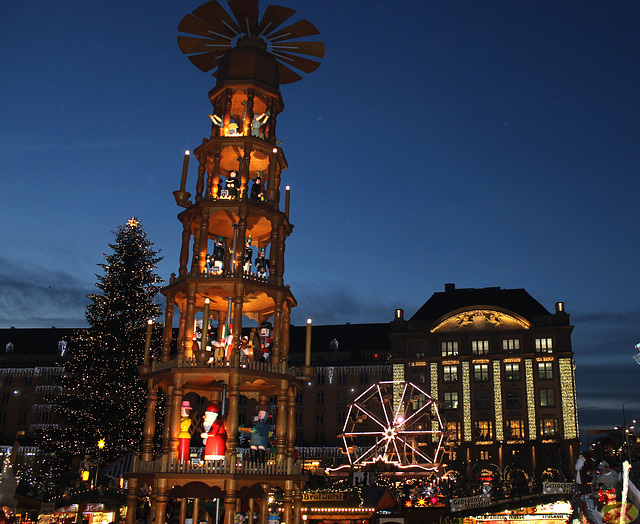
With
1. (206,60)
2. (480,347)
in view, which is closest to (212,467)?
(206,60)

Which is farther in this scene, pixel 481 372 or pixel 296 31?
pixel 481 372

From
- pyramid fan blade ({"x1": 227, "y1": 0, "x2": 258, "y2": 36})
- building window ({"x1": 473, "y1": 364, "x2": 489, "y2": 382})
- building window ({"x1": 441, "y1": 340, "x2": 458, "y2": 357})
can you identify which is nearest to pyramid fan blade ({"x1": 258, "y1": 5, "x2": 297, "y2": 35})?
pyramid fan blade ({"x1": 227, "y1": 0, "x2": 258, "y2": 36})

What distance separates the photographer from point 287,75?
77.4 ft

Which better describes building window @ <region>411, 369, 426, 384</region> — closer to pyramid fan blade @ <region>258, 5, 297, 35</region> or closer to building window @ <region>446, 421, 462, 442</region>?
building window @ <region>446, 421, 462, 442</region>

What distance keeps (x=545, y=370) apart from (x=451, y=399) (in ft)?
32.8

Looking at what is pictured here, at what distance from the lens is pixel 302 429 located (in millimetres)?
77125

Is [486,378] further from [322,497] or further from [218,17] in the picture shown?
[218,17]

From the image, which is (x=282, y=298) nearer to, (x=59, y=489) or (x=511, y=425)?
(x=59, y=489)

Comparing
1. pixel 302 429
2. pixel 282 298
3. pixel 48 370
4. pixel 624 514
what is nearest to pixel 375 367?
pixel 302 429

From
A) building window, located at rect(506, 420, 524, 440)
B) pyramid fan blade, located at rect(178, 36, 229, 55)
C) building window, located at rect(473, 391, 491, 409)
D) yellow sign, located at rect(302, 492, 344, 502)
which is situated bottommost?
yellow sign, located at rect(302, 492, 344, 502)

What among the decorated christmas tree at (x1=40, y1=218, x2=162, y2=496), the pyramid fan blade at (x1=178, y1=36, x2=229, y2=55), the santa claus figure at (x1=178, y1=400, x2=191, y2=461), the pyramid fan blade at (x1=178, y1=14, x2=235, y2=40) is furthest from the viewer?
the decorated christmas tree at (x1=40, y1=218, x2=162, y2=496)

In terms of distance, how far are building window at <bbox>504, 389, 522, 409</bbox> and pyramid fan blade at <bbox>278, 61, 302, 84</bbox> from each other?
53.0 meters

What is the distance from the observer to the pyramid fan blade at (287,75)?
23406mm

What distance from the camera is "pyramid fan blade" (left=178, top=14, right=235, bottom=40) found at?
2133cm
